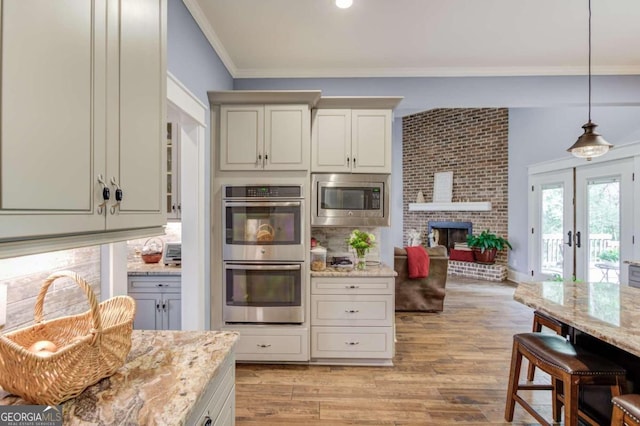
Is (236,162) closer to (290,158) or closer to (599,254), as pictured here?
(290,158)

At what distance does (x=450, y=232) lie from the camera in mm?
7703

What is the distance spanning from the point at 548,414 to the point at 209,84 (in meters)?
3.55

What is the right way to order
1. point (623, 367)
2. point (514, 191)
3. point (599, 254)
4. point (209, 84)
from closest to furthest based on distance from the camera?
point (623, 367), point (209, 84), point (599, 254), point (514, 191)

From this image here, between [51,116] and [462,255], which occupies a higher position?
[51,116]

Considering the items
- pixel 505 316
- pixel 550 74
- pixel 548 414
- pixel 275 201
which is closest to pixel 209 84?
pixel 275 201

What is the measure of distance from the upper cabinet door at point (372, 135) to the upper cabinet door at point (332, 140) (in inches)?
2.1

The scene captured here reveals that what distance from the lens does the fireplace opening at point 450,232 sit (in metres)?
7.38

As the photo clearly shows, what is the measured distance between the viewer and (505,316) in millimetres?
4344

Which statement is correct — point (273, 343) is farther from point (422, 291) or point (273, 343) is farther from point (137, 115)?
point (422, 291)

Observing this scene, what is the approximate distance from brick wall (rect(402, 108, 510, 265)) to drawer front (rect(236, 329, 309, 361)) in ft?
18.5

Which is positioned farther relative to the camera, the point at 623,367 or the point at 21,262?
the point at 623,367

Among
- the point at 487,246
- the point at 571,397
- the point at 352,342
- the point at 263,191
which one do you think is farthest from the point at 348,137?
the point at 487,246

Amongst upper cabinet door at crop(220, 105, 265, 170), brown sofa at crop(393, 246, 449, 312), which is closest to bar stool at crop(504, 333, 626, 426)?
upper cabinet door at crop(220, 105, 265, 170)

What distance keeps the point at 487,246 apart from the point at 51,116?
728cm
